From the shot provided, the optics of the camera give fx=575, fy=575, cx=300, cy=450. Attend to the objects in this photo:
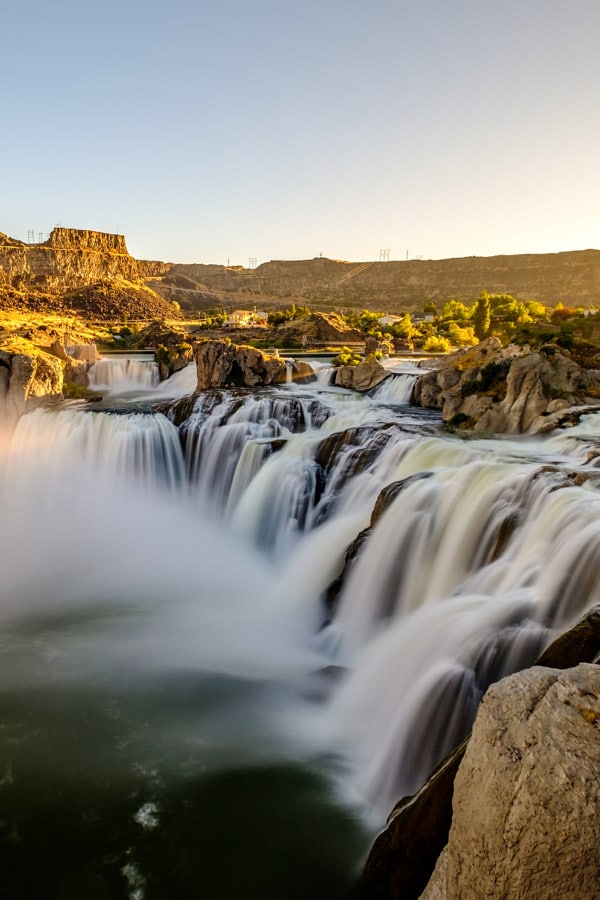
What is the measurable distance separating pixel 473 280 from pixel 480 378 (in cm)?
13694

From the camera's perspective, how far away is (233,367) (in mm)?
33938

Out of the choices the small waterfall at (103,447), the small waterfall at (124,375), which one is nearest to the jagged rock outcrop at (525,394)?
the small waterfall at (103,447)

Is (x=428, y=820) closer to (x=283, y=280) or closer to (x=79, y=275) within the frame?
(x=79, y=275)

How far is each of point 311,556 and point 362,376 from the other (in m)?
18.7

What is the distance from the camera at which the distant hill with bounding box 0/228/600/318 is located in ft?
416

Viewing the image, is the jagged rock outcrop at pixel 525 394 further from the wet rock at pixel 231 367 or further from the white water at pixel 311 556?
the wet rock at pixel 231 367

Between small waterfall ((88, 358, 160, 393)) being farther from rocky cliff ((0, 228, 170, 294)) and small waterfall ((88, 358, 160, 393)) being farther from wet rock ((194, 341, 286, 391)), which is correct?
rocky cliff ((0, 228, 170, 294))

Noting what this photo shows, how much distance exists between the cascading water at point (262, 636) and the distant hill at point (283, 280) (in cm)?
9437

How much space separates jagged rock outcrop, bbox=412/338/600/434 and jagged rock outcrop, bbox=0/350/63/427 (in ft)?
61.9

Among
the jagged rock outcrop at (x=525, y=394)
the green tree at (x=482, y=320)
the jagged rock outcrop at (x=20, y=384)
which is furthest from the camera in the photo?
the green tree at (x=482, y=320)

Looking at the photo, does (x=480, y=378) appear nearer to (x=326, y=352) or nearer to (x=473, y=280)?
(x=326, y=352)

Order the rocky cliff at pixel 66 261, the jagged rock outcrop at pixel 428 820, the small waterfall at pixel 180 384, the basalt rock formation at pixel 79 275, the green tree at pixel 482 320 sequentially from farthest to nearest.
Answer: the rocky cliff at pixel 66 261, the basalt rock formation at pixel 79 275, the green tree at pixel 482 320, the small waterfall at pixel 180 384, the jagged rock outcrop at pixel 428 820

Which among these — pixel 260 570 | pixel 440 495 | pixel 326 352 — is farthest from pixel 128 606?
pixel 326 352

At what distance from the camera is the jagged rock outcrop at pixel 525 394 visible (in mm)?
20656
